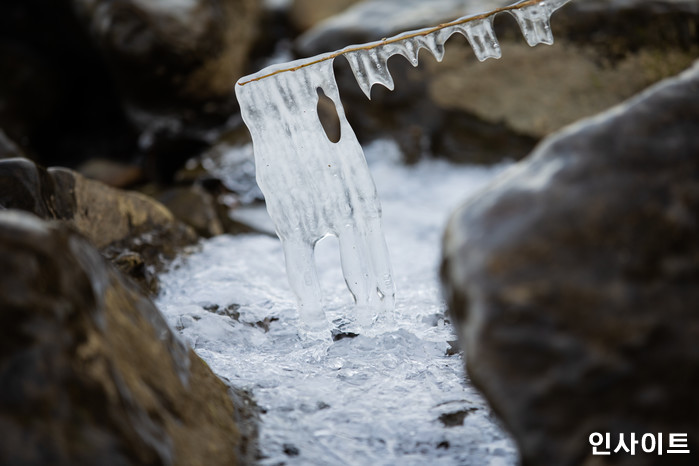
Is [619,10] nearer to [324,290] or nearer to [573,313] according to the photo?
[324,290]

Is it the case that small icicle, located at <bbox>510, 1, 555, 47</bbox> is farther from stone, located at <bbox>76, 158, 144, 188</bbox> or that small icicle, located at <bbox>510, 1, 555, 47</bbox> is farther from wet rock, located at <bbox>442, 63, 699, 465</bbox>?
stone, located at <bbox>76, 158, 144, 188</bbox>

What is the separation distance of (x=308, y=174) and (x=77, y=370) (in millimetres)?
1652

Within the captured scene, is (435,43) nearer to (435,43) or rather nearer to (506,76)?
(435,43)

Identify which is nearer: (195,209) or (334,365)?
(334,365)

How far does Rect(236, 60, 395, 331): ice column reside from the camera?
121 inches

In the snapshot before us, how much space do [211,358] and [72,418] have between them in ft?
Result: 4.60

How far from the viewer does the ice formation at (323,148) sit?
3006 mm

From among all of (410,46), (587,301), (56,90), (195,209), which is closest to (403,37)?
(410,46)

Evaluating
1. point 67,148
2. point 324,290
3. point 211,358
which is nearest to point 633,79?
point 324,290

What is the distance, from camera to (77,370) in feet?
5.63

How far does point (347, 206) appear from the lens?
3.17 m

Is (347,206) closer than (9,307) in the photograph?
No

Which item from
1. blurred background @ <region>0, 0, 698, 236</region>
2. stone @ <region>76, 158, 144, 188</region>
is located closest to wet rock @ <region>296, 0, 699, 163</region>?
blurred background @ <region>0, 0, 698, 236</region>

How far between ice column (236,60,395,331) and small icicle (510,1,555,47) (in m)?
0.77
